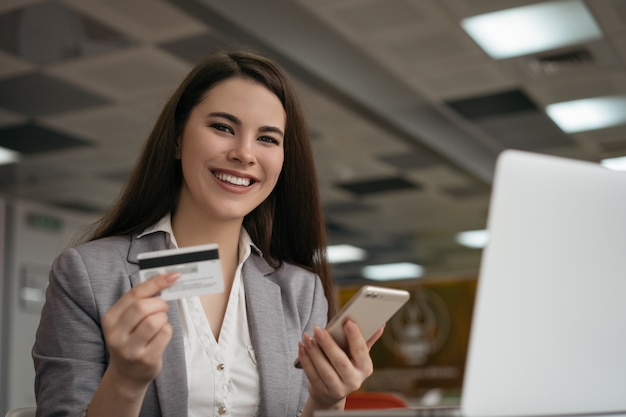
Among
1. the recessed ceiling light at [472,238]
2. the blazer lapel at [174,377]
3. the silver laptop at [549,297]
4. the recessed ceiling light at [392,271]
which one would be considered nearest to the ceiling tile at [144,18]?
the blazer lapel at [174,377]

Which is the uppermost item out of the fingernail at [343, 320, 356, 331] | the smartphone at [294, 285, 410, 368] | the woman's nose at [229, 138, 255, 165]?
the woman's nose at [229, 138, 255, 165]

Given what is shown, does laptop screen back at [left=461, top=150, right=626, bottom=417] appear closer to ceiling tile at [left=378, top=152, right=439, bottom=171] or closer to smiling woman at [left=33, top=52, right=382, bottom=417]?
smiling woman at [left=33, top=52, right=382, bottom=417]

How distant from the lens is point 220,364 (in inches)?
55.4

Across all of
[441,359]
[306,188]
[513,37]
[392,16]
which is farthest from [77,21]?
[441,359]

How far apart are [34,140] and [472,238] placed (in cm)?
717

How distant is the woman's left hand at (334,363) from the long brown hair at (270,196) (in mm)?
513

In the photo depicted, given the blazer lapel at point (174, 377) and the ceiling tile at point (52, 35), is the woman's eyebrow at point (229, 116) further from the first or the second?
the ceiling tile at point (52, 35)

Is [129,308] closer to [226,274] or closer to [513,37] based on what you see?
[226,274]

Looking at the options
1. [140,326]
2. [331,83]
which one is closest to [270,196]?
[140,326]

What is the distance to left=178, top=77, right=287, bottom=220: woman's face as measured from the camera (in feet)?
4.78

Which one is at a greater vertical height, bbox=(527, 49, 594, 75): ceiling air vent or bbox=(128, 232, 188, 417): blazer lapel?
bbox=(527, 49, 594, 75): ceiling air vent

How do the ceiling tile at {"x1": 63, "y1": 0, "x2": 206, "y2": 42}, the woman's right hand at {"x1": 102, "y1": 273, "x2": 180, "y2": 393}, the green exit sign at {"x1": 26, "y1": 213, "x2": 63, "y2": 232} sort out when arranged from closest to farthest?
the woman's right hand at {"x1": 102, "y1": 273, "x2": 180, "y2": 393} → the ceiling tile at {"x1": 63, "y1": 0, "x2": 206, "y2": 42} → the green exit sign at {"x1": 26, "y1": 213, "x2": 63, "y2": 232}

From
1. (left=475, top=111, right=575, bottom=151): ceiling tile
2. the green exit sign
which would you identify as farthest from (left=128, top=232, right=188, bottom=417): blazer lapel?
the green exit sign

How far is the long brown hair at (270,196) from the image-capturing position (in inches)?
61.2
